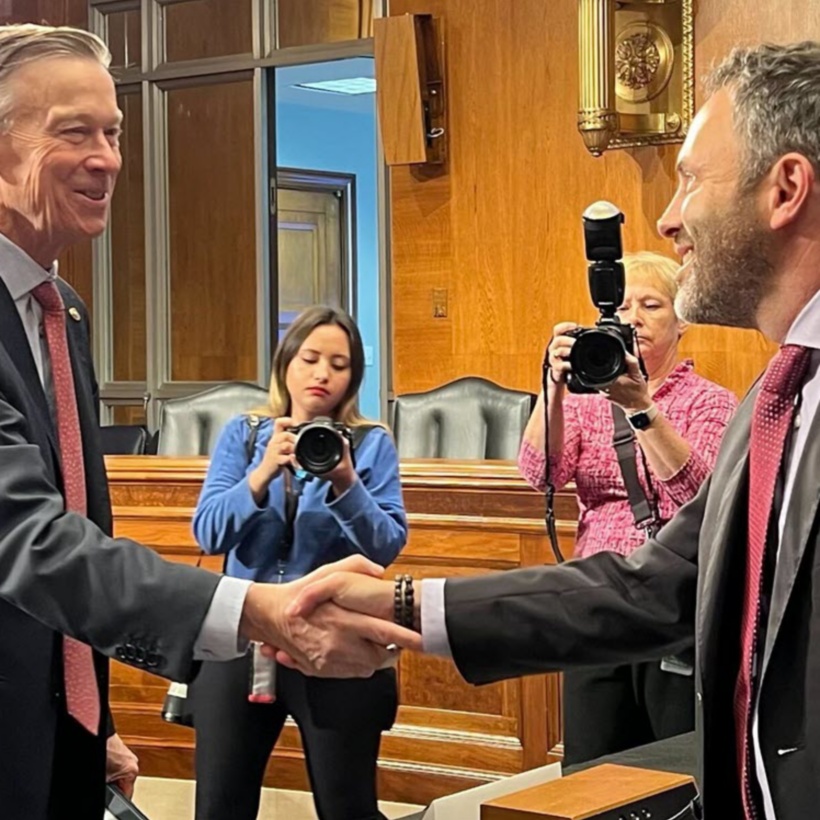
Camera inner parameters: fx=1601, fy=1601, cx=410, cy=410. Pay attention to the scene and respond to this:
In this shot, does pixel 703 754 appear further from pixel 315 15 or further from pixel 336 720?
pixel 315 15

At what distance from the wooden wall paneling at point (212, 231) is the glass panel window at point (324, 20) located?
0.38m

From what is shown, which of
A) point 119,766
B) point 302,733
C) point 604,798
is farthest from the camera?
point 302,733

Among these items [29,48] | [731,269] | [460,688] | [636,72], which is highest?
[636,72]

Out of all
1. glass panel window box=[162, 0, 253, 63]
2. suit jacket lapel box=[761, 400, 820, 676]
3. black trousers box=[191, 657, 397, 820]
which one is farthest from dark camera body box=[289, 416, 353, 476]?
glass panel window box=[162, 0, 253, 63]

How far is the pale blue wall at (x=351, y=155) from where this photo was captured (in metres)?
10.7

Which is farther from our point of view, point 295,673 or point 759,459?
point 295,673

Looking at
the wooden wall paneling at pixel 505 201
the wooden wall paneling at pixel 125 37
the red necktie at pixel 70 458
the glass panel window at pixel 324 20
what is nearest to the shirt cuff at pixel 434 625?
the red necktie at pixel 70 458

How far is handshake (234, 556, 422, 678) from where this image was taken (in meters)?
2.33

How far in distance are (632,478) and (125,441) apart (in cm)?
369

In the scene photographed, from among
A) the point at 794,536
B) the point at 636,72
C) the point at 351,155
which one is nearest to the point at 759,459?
the point at 794,536

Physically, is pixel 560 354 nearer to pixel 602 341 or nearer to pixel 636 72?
pixel 602 341

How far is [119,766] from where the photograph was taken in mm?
2521

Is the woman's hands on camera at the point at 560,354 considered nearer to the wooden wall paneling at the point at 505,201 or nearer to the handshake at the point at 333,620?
the handshake at the point at 333,620

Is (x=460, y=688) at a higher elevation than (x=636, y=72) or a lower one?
lower
